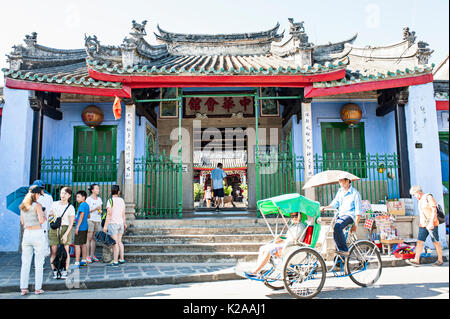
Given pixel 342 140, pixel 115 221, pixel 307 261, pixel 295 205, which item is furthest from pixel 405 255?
pixel 115 221

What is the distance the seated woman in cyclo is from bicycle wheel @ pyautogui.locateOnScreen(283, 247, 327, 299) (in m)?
0.22

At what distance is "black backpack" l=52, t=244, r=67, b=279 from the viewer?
5.69 metres

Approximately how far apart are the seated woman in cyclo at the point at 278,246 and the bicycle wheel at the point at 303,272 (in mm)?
224

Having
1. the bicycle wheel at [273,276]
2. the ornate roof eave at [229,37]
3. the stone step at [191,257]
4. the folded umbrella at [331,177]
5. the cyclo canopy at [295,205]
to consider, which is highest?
the ornate roof eave at [229,37]

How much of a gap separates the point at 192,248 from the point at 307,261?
120 inches

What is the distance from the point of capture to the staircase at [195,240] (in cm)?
679

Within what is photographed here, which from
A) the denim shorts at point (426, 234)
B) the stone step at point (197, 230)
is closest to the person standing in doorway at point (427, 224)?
the denim shorts at point (426, 234)

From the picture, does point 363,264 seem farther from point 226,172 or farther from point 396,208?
point 226,172

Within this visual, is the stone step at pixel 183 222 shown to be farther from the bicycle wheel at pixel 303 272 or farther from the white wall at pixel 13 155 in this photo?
the bicycle wheel at pixel 303 272

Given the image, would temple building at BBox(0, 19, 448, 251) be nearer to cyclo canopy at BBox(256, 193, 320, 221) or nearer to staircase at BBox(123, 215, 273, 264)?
staircase at BBox(123, 215, 273, 264)

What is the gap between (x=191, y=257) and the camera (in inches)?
267
